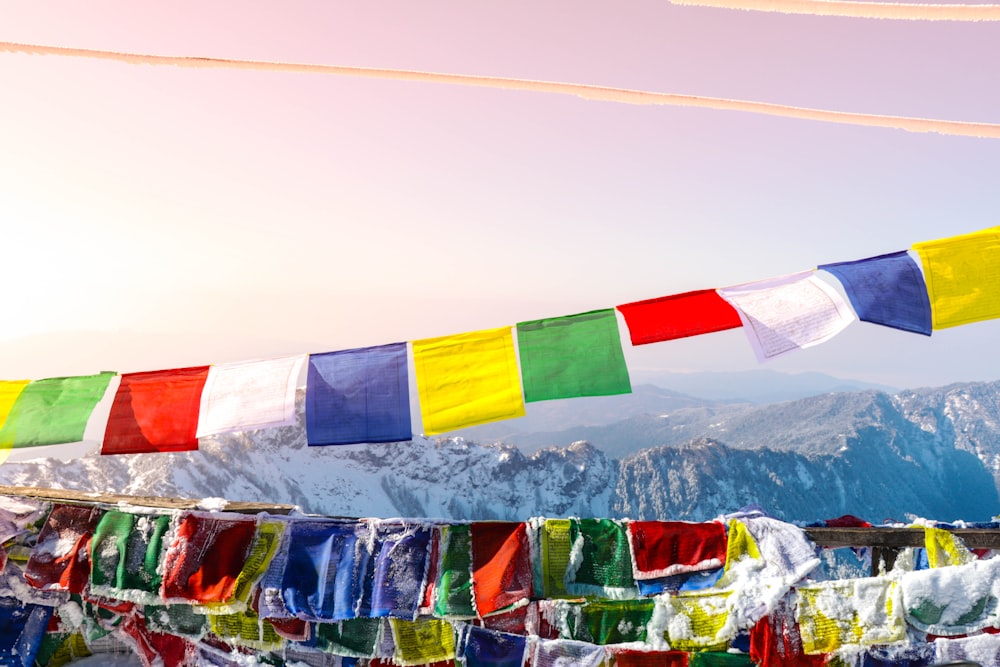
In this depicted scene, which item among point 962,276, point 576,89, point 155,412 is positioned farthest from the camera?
Result: point 155,412

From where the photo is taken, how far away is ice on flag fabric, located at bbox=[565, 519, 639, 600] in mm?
4574

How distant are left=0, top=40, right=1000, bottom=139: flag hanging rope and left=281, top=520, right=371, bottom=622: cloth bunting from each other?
3112 mm

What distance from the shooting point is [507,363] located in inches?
226

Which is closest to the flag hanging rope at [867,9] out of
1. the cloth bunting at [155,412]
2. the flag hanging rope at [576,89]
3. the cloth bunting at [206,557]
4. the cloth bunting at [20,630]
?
the flag hanging rope at [576,89]

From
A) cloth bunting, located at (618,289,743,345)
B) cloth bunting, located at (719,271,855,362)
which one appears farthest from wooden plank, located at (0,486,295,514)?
cloth bunting, located at (719,271,855,362)

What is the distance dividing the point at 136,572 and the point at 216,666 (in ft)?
2.99

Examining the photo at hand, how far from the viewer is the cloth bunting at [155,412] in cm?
605

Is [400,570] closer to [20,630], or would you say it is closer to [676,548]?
[676,548]

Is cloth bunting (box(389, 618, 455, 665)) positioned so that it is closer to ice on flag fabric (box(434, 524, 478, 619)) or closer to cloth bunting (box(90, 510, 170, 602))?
ice on flag fabric (box(434, 524, 478, 619))

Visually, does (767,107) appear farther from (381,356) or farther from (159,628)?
(159,628)

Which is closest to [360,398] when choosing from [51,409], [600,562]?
[600,562]

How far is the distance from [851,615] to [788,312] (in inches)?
90.3

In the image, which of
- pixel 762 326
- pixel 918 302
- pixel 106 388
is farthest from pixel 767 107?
pixel 106 388

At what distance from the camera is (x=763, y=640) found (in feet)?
13.6
